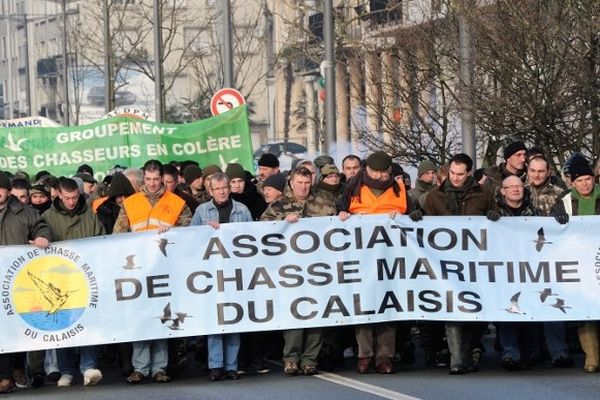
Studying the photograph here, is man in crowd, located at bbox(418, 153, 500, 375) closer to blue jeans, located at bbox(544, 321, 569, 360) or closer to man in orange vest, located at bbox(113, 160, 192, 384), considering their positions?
blue jeans, located at bbox(544, 321, 569, 360)

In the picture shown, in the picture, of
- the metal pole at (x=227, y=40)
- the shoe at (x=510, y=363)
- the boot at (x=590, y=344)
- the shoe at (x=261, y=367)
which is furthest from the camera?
the metal pole at (x=227, y=40)

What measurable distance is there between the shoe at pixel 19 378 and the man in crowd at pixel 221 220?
4.97 feet

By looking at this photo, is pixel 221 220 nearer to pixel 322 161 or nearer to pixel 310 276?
pixel 310 276

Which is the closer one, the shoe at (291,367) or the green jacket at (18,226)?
the green jacket at (18,226)

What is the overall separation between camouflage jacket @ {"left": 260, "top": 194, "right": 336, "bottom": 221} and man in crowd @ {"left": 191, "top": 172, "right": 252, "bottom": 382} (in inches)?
7.5

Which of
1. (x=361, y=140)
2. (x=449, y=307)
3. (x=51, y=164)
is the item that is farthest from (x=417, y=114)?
(x=449, y=307)

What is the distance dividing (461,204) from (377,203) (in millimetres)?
711

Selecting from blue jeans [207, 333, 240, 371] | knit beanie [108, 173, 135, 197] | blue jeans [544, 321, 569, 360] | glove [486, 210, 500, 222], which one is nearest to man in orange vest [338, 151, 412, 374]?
glove [486, 210, 500, 222]

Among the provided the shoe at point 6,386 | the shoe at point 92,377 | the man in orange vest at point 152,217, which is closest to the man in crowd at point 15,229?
the shoe at point 6,386

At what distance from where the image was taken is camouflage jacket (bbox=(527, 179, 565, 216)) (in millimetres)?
14305

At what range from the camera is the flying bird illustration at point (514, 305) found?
1382cm

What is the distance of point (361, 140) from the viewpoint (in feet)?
80.2

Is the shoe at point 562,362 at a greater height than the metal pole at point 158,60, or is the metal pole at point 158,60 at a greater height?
the metal pole at point 158,60

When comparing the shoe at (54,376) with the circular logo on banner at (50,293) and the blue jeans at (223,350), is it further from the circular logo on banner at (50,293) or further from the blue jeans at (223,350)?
the blue jeans at (223,350)
